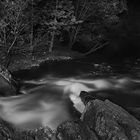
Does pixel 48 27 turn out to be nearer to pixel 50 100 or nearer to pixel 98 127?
pixel 50 100

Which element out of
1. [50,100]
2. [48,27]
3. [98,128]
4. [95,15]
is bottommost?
[50,100]

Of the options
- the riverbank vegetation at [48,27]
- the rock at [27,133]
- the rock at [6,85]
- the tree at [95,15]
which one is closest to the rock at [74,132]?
the rock at [27,133]

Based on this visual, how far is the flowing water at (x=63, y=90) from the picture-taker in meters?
12.9

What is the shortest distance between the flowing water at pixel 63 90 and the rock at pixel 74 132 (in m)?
2.78

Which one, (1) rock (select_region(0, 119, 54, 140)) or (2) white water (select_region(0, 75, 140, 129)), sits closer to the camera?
(1) rock (select_region(0, 119, 54, 140))

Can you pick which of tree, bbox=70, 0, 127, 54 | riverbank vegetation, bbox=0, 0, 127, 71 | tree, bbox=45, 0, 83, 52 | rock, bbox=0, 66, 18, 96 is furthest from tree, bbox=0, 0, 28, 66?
tree, bbox=70, 0, 127, 54

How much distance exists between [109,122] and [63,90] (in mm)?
6906

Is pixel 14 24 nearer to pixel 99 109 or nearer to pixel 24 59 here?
pixel 24 59

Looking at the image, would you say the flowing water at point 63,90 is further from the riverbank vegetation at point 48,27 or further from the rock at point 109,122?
the rock at point 109,122

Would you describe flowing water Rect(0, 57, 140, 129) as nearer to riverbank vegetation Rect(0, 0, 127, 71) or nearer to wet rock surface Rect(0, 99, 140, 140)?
riverbank vegetation Rect(0, 0, 127, 71)

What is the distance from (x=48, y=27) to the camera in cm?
2247

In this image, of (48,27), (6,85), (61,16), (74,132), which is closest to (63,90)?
(6,85)

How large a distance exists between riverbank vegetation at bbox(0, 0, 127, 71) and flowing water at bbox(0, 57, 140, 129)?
168 centimetres

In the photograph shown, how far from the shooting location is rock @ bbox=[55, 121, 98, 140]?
29.3ft
